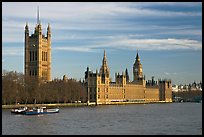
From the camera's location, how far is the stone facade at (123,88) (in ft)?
275

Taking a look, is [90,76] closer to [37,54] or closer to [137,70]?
[37,54]

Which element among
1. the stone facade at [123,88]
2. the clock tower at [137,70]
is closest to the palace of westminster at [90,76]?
the stone facade at [123,88]

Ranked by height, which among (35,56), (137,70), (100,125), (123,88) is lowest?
(100,125)

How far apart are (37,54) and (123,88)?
24.0 m

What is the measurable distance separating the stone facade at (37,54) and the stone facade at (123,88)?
8283 millimetres

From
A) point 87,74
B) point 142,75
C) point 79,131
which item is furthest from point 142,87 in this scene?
point 79,131

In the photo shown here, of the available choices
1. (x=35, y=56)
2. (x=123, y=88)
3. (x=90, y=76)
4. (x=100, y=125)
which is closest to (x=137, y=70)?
(x=123, y=88)

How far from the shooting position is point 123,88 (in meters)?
96.7

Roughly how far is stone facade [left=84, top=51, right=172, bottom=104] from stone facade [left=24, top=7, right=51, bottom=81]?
828 centimetres

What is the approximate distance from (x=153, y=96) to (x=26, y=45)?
44.2 m

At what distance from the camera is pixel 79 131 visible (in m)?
22.5

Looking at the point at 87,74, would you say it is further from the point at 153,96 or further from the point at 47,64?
the point at 153,96

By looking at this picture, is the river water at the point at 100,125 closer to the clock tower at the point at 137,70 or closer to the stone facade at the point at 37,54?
the stone facade at the point at 37,54

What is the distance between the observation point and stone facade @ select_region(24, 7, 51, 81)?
263 ft
